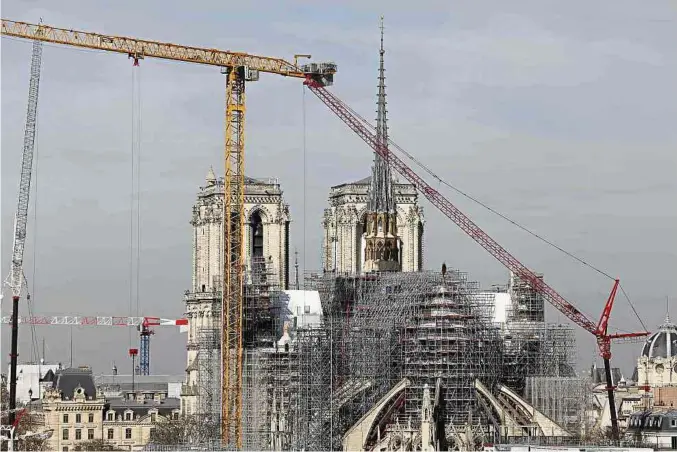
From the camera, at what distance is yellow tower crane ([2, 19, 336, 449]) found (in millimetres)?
140250

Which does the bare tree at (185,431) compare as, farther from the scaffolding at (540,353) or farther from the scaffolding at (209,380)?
the scaffolding at (540,353)

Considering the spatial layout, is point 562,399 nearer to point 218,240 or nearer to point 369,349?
point 369,349

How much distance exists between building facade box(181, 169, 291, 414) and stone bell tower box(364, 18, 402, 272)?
16326 millimetres

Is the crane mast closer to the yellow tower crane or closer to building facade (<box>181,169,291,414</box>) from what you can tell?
the yellow tower crane

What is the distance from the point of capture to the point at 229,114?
478ft

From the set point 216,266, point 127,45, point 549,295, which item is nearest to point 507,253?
point 549,295

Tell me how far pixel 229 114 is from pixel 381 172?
39.4 m

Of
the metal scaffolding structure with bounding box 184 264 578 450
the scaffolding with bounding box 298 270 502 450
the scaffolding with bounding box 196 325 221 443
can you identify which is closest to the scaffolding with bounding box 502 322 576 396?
the metal scaffolding structure with bounding box 184 264 578 450

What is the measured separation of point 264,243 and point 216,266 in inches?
212

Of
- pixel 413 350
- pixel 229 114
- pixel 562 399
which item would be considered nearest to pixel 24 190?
pixel 229 114

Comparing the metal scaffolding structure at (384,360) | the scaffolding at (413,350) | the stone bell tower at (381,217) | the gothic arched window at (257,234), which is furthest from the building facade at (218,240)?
the scaffolding at (413,350)

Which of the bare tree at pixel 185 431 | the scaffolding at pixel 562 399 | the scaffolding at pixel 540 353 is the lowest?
the bare tree at pixel 185 431

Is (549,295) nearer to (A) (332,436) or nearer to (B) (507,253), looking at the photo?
(B) (507,253)

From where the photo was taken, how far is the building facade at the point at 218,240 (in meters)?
194
